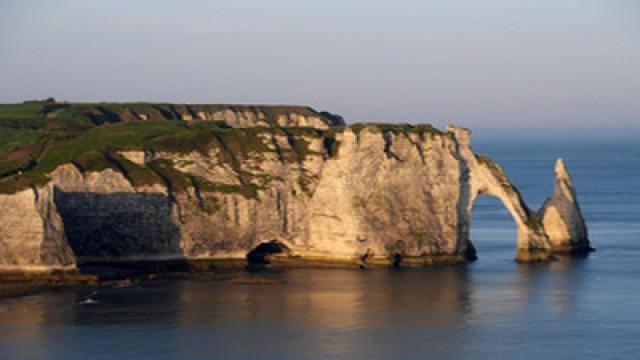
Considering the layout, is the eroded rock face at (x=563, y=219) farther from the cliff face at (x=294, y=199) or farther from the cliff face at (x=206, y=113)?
the cliff face at (x=206, y=113)

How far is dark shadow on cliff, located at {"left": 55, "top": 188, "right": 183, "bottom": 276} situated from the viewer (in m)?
98.8

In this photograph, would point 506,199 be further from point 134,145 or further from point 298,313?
point 298,313

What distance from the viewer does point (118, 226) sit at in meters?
99.6

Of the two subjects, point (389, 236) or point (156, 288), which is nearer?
point (156, 288)

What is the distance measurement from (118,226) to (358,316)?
80.8 ft

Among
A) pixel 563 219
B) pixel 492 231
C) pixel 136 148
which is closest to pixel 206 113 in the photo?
pixel 492 231

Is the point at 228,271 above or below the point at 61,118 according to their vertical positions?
below

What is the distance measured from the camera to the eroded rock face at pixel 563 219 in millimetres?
107750

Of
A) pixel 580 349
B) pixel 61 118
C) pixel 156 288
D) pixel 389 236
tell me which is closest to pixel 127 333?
pixel 156 288

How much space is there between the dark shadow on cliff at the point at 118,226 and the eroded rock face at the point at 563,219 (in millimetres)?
27079

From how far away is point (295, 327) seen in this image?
77.7m

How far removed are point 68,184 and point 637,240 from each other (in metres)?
44.8

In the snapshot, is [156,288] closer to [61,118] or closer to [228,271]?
[228,271]

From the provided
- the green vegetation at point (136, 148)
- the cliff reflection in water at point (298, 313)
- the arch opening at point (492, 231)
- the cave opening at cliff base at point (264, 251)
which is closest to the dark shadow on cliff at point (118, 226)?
the green vegetation at point (136, 148)
